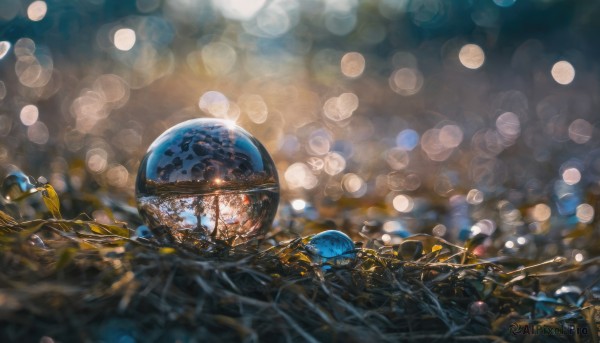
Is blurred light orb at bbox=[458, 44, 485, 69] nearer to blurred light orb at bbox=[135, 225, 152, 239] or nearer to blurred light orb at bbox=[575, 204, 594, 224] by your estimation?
blurred light orb at bbox=[575, 204, 594, 224]

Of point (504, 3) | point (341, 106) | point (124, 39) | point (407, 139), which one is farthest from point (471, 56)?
point (124, 39)

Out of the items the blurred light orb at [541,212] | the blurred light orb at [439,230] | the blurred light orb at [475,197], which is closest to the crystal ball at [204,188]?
the blurred light orb at [439,230]

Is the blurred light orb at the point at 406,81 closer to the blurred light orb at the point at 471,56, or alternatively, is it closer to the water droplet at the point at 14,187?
the blurred light orb at the point at 471,56

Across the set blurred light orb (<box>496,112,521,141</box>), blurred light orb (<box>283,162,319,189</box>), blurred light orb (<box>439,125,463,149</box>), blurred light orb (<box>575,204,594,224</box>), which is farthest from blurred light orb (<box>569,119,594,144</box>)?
blurred light orb (<box>575,204,594,224</box>)

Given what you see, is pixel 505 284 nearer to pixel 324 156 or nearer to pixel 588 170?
pixel 588 170

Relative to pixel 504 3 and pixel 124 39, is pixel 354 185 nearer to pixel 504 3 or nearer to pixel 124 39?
pixel 504 3

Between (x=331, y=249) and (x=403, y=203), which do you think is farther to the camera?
(x=403, y=203)
